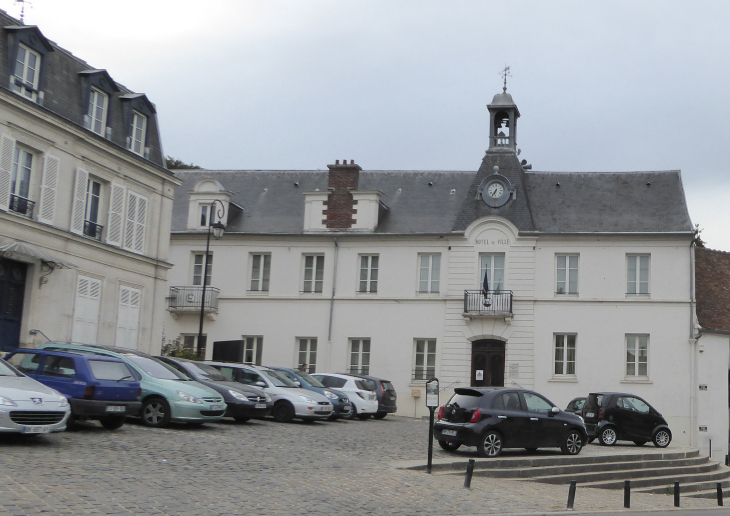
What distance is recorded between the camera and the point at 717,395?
32.5 meters

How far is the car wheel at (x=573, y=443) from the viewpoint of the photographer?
18875 millimetres

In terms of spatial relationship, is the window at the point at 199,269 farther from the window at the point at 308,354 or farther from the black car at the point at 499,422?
the black car at the point at 499,422

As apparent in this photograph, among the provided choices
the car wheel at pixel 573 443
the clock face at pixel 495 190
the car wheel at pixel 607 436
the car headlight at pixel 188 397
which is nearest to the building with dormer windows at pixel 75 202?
the car headlight at pixel 188 397

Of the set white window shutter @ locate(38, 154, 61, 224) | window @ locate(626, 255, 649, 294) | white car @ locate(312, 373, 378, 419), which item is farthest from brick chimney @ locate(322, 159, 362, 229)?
white window shutter @ locate(38, 154, 61, 224)

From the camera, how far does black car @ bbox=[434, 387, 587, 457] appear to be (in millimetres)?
17422

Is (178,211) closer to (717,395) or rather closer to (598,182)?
(598,182)

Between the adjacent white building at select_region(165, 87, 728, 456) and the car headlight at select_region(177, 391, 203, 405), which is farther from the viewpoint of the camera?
the adjacent white building at select_region(165, 87, 728, 456)

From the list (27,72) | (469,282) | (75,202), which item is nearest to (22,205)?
(75,202)

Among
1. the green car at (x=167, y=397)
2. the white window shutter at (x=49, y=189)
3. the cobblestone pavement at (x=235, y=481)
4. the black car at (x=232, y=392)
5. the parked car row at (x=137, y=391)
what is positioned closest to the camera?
the cobblestone pavement at (x=235, y=481)

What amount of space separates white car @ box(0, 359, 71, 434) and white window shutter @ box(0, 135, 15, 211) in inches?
380

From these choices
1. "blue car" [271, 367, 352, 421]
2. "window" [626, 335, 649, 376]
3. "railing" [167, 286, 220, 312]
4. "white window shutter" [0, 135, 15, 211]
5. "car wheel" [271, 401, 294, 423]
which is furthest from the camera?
"railing" [167, 286, 220, 312]

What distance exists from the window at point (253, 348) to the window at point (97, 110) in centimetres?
1279

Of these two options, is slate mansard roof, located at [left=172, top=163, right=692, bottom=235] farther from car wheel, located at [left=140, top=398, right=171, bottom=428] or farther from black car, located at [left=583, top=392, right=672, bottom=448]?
car wheel, located at [left=140, top=398, right=171, bottom=428]

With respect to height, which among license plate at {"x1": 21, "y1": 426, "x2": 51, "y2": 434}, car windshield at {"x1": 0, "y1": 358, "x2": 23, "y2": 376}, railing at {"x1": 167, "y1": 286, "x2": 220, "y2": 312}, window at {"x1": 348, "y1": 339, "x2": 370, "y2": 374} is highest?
railing at {"x1": 167, "y1": 286, "x2": 220, "y2": 312}
